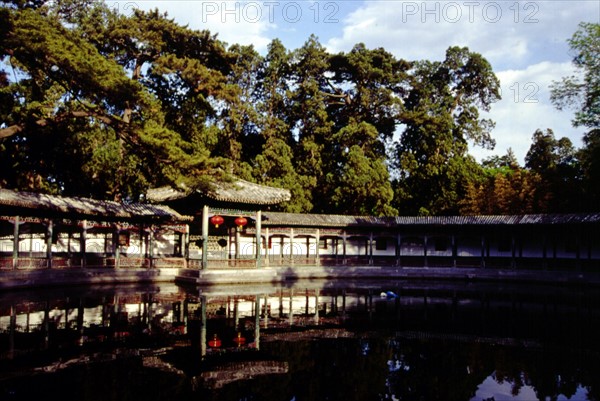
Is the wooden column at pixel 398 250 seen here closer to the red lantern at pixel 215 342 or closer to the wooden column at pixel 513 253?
the wooden column at pixel 513 253

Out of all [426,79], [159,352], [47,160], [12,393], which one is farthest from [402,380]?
[426,79]

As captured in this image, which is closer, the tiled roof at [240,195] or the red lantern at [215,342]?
the red lantern at [215,342]

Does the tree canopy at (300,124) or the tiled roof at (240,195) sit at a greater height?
the tree canopy at (300,124)

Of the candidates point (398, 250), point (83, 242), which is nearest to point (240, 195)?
point (83, 242)

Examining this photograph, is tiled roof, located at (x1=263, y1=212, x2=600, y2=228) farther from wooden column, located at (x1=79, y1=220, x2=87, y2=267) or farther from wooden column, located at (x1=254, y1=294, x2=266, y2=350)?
wooden column, located at (x1=254, y1=294, x2=266, y2=350)

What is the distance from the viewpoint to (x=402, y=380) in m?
8.57

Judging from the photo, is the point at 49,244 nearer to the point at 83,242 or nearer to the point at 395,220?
the point at 83,242

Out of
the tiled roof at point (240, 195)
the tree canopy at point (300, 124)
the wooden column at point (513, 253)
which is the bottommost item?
the wooden column at point (513, 253)

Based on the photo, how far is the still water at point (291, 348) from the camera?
7.93 meters

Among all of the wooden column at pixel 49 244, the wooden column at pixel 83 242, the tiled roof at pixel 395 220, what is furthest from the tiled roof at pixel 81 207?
the tiled roof at pixel 395 220

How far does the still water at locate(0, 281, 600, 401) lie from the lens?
7.93 m

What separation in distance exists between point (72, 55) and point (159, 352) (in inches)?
363

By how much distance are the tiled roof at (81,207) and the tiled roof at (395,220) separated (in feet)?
17.7

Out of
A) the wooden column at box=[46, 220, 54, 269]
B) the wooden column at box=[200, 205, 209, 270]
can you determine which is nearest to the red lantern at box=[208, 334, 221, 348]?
the wooden column at box=[200, 205, 209, 270]
